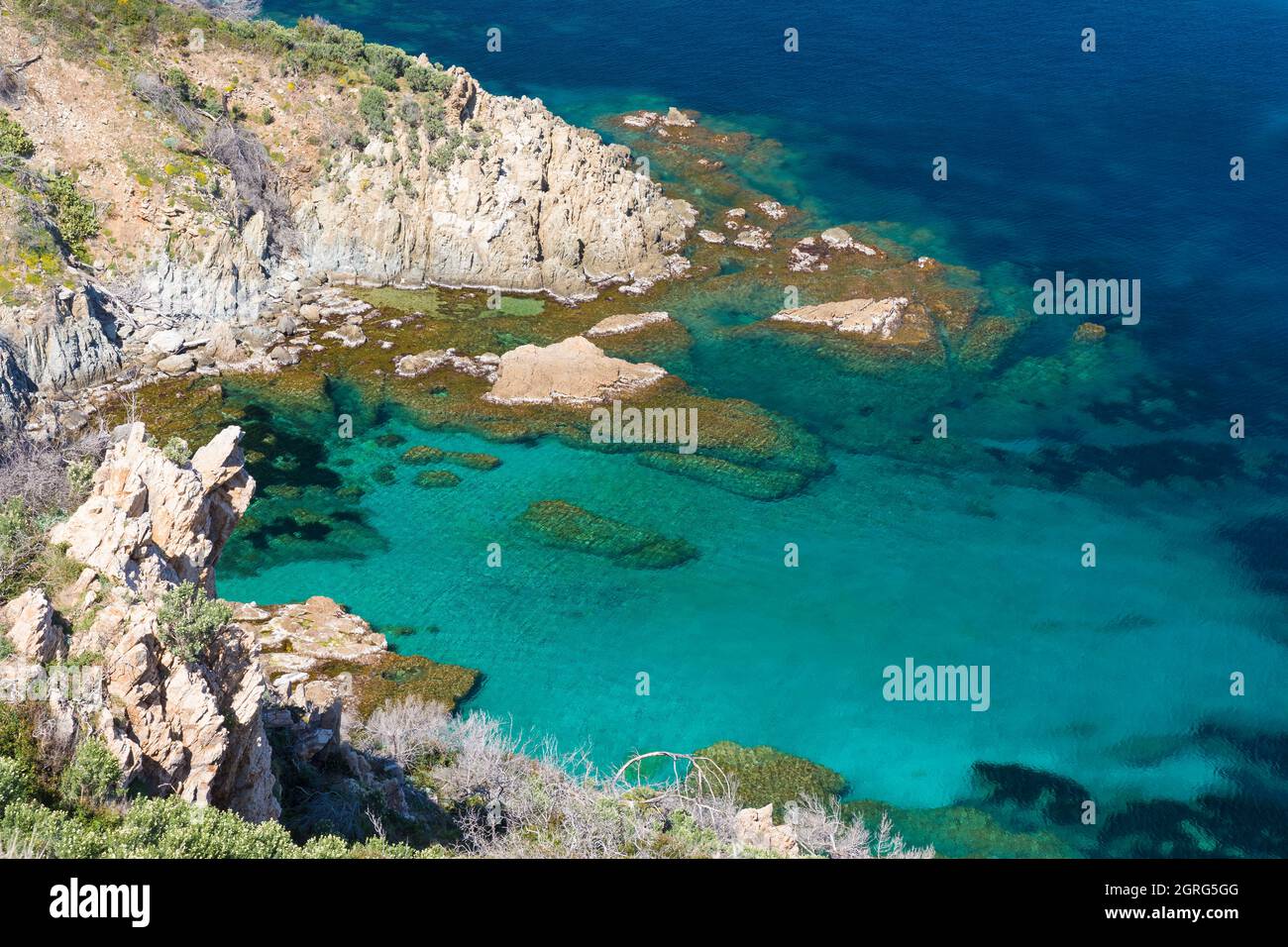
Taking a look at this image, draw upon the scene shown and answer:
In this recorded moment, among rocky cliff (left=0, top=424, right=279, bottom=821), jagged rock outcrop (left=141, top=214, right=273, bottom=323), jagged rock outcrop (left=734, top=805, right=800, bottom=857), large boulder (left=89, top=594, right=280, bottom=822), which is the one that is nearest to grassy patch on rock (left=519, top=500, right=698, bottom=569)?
jagged rock outcrop (left=734, top=805, right=800, bottom=857)

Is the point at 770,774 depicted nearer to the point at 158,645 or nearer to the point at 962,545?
the point at 962,545

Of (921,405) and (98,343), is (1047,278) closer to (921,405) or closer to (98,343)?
(921,405)

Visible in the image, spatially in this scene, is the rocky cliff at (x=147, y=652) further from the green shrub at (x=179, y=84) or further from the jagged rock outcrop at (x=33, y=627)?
the green shrub at (x=179, y=84)

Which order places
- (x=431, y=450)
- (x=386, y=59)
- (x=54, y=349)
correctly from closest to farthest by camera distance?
(x=54, y=349) < (x=431, y=450) < (x=386, y=59)

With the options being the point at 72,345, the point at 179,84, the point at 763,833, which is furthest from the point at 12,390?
the point at 763,833
